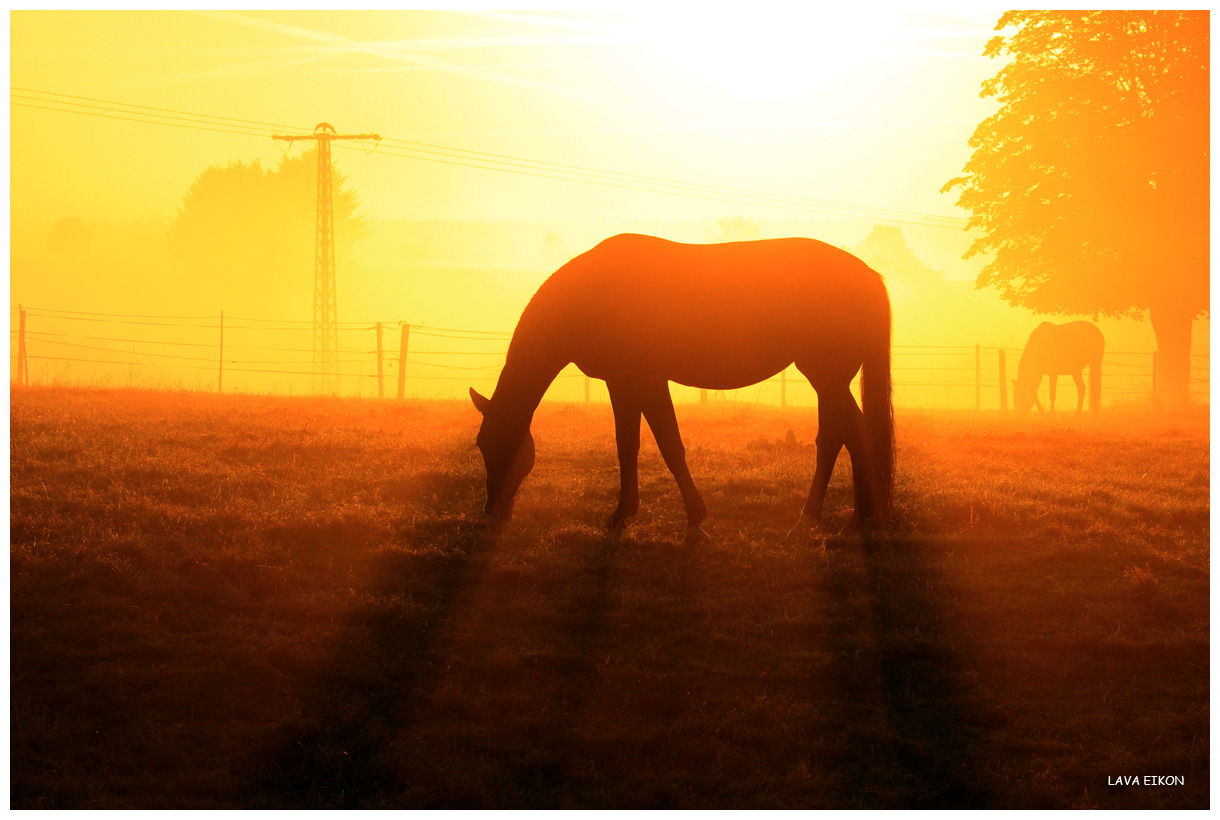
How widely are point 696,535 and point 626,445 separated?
97cm

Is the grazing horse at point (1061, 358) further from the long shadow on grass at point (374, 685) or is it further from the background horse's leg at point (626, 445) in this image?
the long shadow on grass at point (374, 685)

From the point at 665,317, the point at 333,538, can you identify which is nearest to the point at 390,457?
the point at 333,538

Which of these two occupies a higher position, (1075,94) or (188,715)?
(1075,94)

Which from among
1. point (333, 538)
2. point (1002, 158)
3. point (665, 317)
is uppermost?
point (1002, 158)

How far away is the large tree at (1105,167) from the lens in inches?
796

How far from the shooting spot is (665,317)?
24.7 feet

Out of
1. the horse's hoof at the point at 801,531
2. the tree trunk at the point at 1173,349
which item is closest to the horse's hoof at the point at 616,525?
the horse's hoof at the point at 801,531

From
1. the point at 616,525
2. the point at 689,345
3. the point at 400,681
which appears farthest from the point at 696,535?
the point at 400,681

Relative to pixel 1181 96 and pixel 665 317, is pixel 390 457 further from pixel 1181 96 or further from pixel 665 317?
Result: pixel 1181 96

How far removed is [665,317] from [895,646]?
10.8 feet

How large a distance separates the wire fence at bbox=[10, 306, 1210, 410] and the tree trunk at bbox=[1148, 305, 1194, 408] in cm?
703

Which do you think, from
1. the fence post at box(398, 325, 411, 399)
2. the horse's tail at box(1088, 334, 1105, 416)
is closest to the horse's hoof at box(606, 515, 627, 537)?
the fence post at box(398, 325, 411, 399)

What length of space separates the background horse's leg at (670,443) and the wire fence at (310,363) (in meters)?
19.9

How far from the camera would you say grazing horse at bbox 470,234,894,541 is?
24.6 ft
